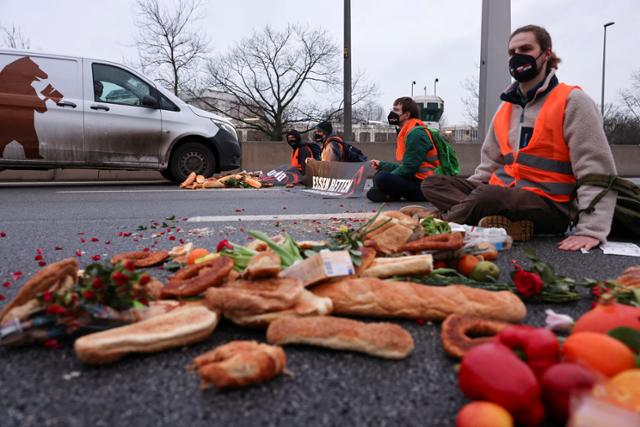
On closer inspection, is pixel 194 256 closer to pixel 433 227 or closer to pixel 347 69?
pixel 433 227

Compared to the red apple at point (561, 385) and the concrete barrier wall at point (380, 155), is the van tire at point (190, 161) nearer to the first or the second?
the concrete barrier wall at point (380, 155)

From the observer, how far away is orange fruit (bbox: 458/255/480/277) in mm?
2510

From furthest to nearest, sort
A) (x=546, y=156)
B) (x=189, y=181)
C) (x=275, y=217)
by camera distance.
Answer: (x=189, y=181) < (x=275, y=217) < (x=546, y=156)

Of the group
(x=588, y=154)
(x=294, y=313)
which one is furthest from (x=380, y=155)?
(x=294, y=313)

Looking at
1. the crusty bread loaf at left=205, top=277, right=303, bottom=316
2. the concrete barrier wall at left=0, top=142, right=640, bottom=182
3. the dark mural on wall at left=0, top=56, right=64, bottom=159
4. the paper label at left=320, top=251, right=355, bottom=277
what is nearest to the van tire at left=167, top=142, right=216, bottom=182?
the dark mural on wall at left=0, top=56, right=64, bottom=159

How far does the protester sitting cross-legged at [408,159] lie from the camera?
267 inches

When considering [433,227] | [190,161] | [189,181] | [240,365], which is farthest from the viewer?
[190,161]

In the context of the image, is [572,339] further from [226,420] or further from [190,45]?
[190,45]

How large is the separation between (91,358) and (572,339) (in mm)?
1342

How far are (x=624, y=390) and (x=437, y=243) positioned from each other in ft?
4.94

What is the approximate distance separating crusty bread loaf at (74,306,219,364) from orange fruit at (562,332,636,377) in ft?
3.58

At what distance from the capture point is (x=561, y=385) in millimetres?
1133

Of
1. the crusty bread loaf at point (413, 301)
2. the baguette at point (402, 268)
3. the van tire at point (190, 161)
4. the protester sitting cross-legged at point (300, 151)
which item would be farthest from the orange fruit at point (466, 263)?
the protester sitting cross-legged at point (300, 151)

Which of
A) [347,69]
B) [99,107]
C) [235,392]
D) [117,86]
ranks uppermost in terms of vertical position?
[347,69]
